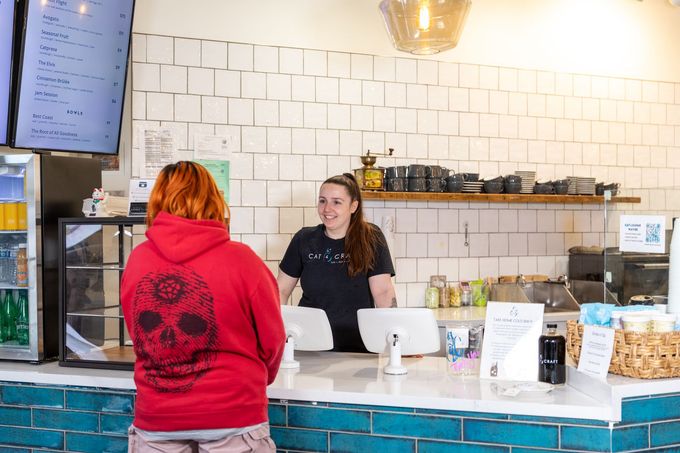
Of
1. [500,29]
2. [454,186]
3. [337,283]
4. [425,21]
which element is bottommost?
[337,283]

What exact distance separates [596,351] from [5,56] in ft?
9.05

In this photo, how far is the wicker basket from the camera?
2.50 metres

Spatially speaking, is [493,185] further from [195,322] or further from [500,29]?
[195,322]

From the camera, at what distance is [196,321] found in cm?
209

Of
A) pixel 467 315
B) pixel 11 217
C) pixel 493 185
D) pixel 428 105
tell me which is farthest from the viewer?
pixel 428 105

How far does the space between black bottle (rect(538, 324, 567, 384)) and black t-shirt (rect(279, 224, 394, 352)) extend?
102 cm

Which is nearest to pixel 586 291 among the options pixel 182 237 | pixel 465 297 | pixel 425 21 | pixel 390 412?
pixel 465 297

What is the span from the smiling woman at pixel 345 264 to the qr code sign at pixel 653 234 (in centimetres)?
115

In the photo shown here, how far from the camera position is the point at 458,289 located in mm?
5285

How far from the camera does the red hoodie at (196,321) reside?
82.4 inches

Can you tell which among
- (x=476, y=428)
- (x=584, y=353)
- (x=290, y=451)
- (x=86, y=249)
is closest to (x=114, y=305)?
(x=86, y=249)

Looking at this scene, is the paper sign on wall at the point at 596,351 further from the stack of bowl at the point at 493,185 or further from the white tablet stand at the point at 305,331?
the stack of bowl at the point at 493,185

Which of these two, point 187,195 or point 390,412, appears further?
point 390,412

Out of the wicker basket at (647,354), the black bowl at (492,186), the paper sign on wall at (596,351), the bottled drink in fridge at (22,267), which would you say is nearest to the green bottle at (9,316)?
the bottled drink in fridge at (22,267)
